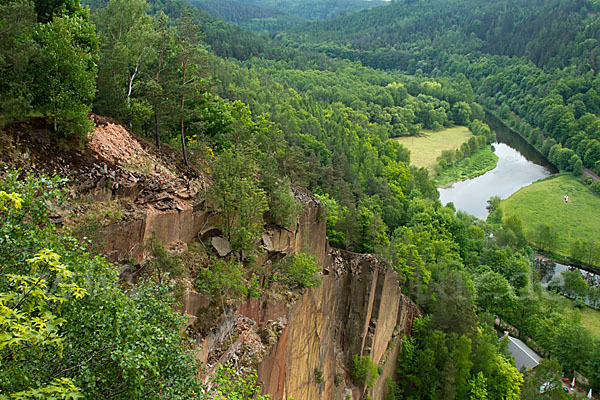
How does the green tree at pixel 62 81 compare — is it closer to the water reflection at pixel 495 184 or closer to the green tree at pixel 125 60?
the green tree at pixel 125 60

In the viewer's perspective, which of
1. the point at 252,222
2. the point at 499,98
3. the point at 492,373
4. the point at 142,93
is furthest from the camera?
the point at 499,98

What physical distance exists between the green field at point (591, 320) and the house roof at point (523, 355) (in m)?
13.2

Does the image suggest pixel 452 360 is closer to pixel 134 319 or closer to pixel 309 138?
pixel 134 319

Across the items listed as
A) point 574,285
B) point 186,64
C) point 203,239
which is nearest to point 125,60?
point 186,64

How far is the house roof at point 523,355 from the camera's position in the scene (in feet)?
163

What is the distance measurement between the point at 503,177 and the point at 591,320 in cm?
5861

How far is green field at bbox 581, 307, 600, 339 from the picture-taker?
6075cm

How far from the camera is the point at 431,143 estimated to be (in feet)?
440

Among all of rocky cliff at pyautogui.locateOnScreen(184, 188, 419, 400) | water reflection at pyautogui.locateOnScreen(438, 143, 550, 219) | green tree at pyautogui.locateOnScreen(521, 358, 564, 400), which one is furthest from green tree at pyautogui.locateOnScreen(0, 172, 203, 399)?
water reflection at pyautogui.locateOnScreen(438, 143, 550, 219)

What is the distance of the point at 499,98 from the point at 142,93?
180328 mm

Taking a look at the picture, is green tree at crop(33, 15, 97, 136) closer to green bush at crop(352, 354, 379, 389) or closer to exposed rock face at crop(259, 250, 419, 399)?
exposed rock face at crop(259, 250, 419, 399)

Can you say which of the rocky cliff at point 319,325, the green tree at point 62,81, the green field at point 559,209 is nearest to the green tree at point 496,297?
the rocky cliff at point 319,325

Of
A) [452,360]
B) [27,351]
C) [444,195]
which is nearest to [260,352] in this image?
[27,351]

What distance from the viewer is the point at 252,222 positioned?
23375mm
